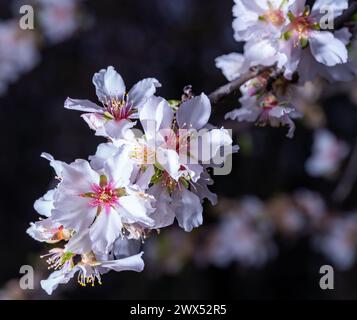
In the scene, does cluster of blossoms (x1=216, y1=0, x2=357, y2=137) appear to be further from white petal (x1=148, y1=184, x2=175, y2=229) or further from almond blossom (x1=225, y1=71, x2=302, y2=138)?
white petal (x1=148, y1=184, x2=175, y2=229)

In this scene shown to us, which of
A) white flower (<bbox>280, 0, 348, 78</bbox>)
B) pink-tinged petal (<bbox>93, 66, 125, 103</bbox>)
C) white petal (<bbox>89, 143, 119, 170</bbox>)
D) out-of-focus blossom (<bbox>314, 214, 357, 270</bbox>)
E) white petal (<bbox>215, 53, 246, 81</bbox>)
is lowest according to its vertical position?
white petal (<bbox>89, 143, 119, 170</bbox>)

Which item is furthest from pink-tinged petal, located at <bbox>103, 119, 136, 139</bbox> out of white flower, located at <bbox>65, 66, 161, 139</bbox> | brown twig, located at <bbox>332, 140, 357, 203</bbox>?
brown twig, located at <bbox>332, 140, 357, 203</bbox>

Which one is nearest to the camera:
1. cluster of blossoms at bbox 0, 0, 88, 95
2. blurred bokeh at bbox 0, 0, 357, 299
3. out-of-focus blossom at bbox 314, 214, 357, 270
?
cluster of blossoms at bbox 0, 0, 88, 95

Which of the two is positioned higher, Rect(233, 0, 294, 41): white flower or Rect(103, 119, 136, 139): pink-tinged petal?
Rect(233, 0, 294, 41): white flower

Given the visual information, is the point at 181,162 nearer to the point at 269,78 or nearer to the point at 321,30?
the point at 269,78

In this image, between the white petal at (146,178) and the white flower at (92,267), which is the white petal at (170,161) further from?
the white flower at (92,267)
